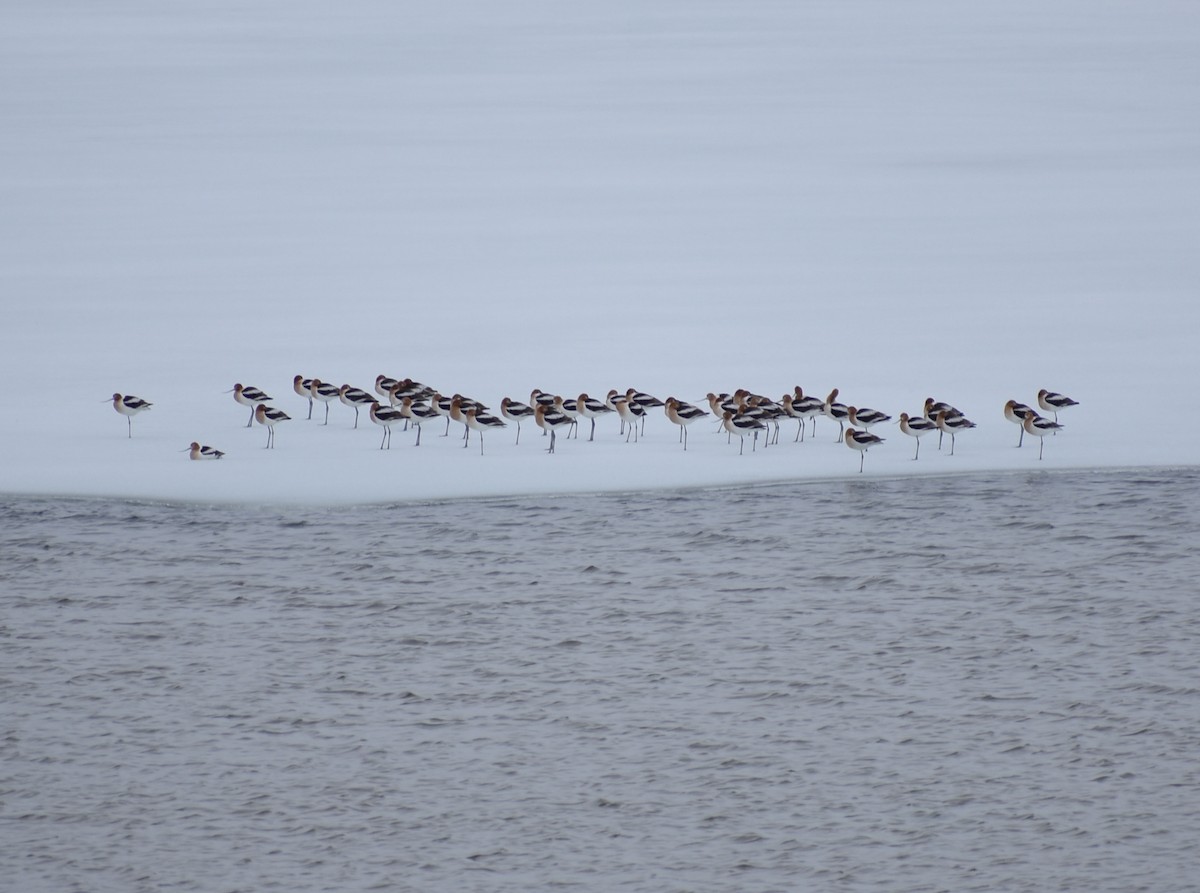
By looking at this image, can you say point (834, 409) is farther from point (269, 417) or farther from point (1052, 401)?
point (269, 417)

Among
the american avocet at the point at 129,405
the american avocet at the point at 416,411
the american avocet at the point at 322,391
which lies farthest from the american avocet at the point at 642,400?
the american avocet at the point at 129,405

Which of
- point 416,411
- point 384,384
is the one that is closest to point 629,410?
point 416,411

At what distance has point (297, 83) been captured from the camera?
99.0ft

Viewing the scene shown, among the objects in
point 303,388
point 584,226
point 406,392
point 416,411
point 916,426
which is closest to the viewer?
point 916,426

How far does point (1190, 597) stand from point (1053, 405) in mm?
3890

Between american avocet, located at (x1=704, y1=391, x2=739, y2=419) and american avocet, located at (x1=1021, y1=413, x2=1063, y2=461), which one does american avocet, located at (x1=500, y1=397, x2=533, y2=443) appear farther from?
american avocet, located at (x1=1021, y1=413, x2=1063, y2=461)

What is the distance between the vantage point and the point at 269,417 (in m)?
14.6

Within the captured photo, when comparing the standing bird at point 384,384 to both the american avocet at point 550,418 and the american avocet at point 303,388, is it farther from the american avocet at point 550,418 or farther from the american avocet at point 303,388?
the american avocet at point 550,418

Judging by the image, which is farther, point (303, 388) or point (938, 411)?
point (303, 388)

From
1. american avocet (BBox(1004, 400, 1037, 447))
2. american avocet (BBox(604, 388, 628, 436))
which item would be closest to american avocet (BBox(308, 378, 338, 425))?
american avocet (BBox(604, 388, 628, 436))

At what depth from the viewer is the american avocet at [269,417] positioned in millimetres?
14562

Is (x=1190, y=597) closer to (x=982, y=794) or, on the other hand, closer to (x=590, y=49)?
(x=982, y=794)

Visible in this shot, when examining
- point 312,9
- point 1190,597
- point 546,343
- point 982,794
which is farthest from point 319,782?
point 312,9

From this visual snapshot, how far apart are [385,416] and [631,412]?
6.97 feet
